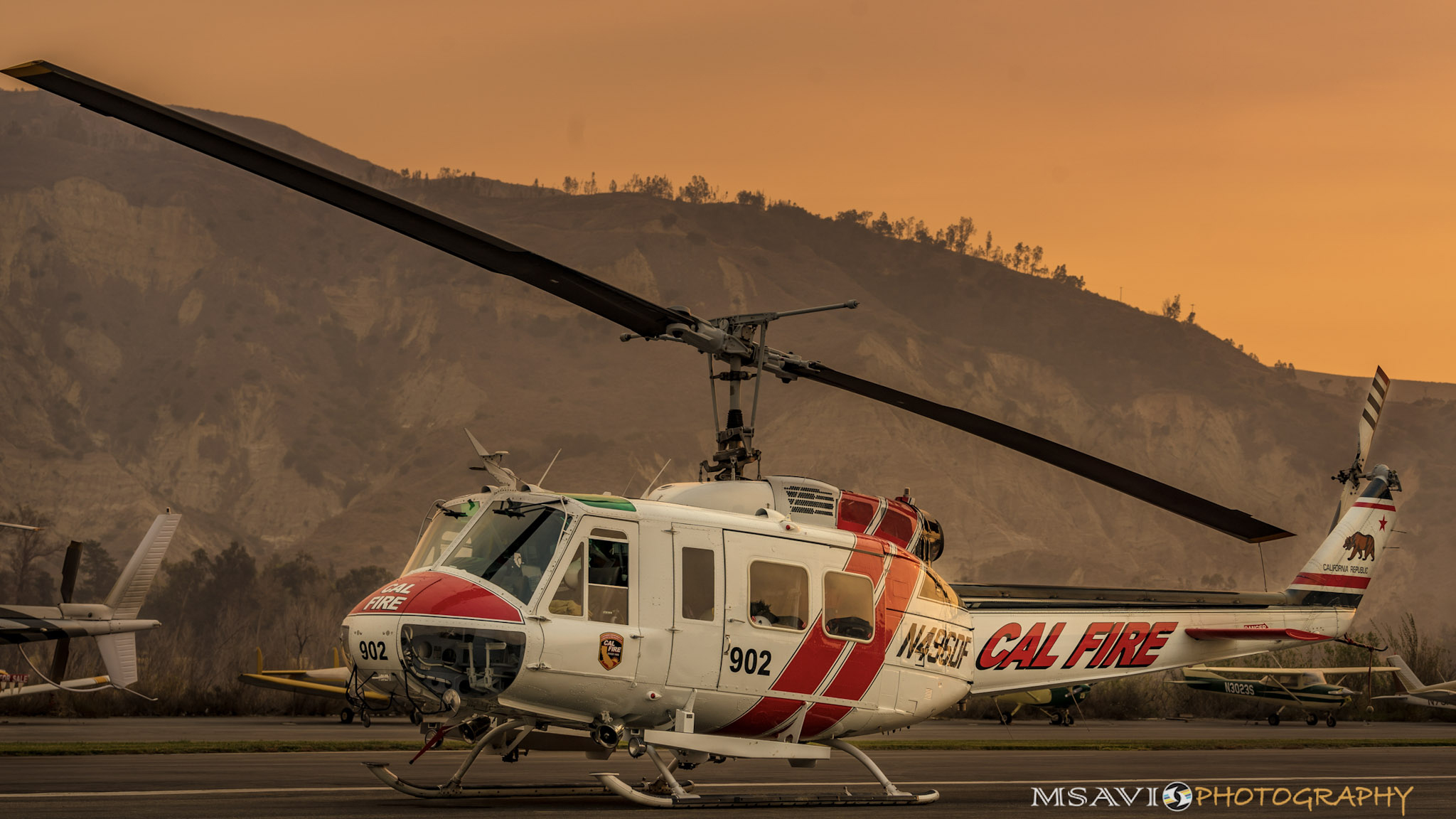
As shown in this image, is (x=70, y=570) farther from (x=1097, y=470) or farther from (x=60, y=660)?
(x=1097, y=470)

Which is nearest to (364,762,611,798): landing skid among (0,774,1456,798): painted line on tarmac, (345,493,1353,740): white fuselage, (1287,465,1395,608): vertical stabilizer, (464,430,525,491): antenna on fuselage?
(0,774,1456,798): painted line on tarmac

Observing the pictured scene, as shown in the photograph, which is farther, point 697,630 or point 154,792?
point 154,792

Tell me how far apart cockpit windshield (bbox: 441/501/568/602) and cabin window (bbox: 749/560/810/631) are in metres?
2.12

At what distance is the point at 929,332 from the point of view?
7195 inches

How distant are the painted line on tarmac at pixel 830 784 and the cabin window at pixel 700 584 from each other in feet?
10.5

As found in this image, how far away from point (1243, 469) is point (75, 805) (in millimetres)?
159870

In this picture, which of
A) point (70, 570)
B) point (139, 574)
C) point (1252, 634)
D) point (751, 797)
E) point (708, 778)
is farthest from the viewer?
point (70, 570)

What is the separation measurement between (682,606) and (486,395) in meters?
137

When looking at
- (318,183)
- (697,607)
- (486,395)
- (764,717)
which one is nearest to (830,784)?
(764,717)

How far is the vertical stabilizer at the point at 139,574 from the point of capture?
27.0 m

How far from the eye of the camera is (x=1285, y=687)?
37156 mm

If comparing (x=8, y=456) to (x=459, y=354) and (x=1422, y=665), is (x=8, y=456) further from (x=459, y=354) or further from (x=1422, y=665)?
(x=1422, y=665)

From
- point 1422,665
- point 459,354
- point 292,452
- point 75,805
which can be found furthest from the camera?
point 459,354

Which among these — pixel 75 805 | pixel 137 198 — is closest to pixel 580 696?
pixel 75 805
